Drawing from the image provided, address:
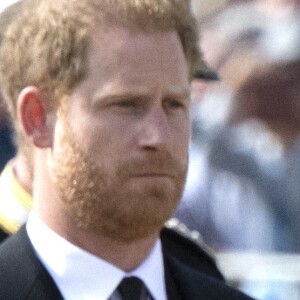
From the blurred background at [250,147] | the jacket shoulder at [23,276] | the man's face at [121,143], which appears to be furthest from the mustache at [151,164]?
the blurred background at [250,147]

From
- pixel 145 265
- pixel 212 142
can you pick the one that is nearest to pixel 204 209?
pixel 212 142

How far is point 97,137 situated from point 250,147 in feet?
4.23

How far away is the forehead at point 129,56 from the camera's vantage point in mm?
1516

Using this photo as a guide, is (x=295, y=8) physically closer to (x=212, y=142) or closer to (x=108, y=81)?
(x=212, y=142)

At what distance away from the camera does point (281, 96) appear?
2.75 m

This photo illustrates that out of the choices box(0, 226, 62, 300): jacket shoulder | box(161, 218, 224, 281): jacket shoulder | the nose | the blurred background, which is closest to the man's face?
the nose

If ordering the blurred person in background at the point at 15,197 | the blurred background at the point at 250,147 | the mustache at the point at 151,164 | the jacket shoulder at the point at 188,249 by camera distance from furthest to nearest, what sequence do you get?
the blurred background at the point at 250,147
the jacket shoulder at the point at 188,249
the blurred person in background at the point at 15,197
the mustache at the point at 151,164

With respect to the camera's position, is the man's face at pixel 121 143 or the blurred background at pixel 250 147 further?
the blurred background at pixel 250 147

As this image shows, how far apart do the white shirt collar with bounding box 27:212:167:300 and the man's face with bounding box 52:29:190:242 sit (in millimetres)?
54

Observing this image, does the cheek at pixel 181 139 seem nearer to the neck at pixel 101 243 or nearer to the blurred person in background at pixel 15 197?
the neck at pixel 101 243

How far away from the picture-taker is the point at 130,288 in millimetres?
1589

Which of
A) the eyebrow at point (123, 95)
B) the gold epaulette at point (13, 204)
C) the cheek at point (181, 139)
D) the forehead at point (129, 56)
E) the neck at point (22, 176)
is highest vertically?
the forehead at point (129, 56)

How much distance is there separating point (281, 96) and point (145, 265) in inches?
48.6

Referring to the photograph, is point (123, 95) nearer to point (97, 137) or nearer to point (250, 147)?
point (97, 137)
